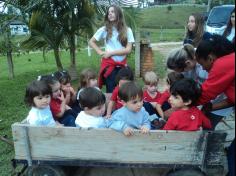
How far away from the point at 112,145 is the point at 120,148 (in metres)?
0.07

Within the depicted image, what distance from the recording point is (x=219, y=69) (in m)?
2.31

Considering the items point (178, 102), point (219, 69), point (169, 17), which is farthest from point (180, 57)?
point (169, 17)

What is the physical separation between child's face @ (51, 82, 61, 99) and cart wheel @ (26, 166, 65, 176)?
0.70 metres

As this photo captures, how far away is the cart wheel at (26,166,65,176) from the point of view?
301 cm

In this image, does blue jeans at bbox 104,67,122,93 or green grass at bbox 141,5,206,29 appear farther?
green grass at bbox 141,5,206,29

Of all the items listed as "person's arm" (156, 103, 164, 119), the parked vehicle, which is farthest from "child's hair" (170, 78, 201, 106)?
the parked vehicle

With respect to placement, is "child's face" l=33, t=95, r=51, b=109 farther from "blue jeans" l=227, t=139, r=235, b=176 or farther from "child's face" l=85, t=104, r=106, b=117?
"blue jeans" l=227, t=139, r=235, b=176

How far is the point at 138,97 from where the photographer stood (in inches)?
121

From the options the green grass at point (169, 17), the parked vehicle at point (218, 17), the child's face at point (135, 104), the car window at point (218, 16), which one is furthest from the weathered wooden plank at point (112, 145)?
the green grass at point (169, 17)

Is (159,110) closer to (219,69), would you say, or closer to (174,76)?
(174,76)

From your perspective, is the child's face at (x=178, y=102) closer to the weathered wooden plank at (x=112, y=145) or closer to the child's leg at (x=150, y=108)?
the weathered wooden plank at (x=112, y=145)

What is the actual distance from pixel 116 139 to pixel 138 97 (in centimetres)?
44

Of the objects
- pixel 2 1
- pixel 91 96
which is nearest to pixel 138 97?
pixel 91 96

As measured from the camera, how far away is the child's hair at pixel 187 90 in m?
2.71
